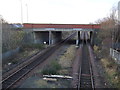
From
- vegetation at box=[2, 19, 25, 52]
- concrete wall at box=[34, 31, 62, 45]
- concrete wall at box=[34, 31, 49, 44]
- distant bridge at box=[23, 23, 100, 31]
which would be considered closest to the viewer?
vegetation at box=[2, 19, 25, 52]

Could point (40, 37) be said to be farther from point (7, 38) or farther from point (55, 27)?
point (7, 38)

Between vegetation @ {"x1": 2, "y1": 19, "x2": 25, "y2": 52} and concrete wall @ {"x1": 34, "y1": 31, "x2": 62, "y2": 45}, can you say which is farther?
concrete wall @ {"x1": 34, "y1": 31, "x2": 62, "y2": 45}

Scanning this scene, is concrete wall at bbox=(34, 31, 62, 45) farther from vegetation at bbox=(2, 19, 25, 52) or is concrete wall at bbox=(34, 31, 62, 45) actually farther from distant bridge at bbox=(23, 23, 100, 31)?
vegetation at bbox=(2, 19, 25, 52)

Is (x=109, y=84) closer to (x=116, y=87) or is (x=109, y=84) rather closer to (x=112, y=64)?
(x=116, y=87)

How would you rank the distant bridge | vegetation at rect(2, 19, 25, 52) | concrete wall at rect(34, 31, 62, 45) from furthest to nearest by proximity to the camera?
1. the distant bridge
2. concrete wall at rect(34, 31, 62, 45)
3. vegetation at rect(2, 19, 25, 52)

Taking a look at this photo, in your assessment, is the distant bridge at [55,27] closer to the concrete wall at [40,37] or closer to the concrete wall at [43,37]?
the concrete wall at [43,37]

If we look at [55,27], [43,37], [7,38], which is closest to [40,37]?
[43,37]

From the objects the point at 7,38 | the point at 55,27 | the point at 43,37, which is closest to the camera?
the point at 7,38

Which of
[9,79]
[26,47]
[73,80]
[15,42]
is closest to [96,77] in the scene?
[73,80]

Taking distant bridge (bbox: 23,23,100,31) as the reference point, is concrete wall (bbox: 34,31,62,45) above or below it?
below

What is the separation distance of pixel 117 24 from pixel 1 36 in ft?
53.7

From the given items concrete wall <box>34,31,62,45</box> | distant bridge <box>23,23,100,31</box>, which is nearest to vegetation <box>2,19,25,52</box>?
concrete wall <box>34,31,62,45</box>

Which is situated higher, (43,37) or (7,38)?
(7,38)

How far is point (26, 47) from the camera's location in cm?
3378
